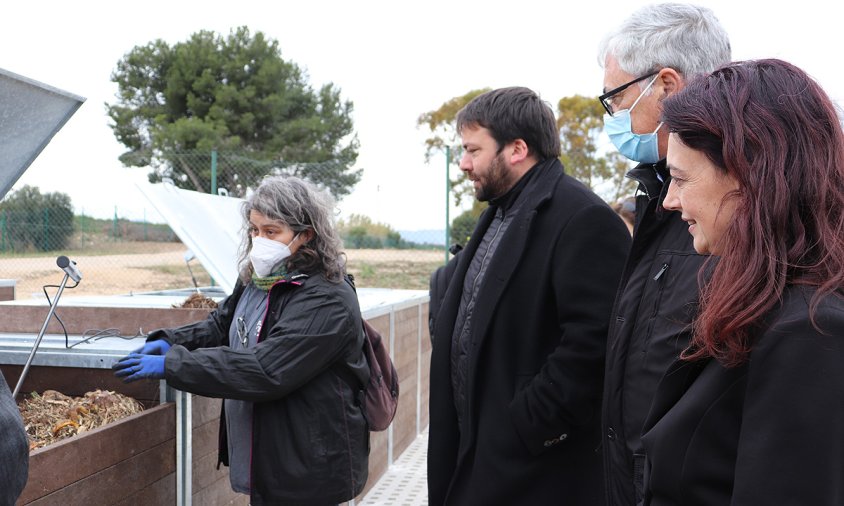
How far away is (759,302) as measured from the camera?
102 centimetres

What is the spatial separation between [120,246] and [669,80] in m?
13.7

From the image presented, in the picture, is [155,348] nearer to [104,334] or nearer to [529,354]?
[104,334]

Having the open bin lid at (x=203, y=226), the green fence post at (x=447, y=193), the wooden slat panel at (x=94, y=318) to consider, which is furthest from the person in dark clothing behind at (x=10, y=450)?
the green fence post at (x=447, y=193)

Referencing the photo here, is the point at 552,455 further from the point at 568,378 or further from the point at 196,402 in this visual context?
the point at 196,402

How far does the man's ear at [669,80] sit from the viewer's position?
194 cm

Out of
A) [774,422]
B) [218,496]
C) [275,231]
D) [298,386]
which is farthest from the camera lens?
[218,496]

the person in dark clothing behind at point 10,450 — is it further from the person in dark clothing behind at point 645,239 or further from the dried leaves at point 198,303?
the dried leaves at point 198,303

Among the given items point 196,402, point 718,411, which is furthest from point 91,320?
point 718,411

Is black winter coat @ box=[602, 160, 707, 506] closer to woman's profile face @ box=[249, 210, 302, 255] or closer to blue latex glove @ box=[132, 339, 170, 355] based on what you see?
woman's profile face @ box=[249, 210, 302, 255]

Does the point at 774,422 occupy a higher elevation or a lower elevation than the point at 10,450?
higher

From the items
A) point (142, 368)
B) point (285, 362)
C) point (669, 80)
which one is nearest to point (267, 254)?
point (285, 362)

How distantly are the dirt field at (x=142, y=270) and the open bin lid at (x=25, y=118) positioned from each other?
8.36 m

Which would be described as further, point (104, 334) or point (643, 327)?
point (104, 334)

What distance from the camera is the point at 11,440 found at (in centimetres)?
127
